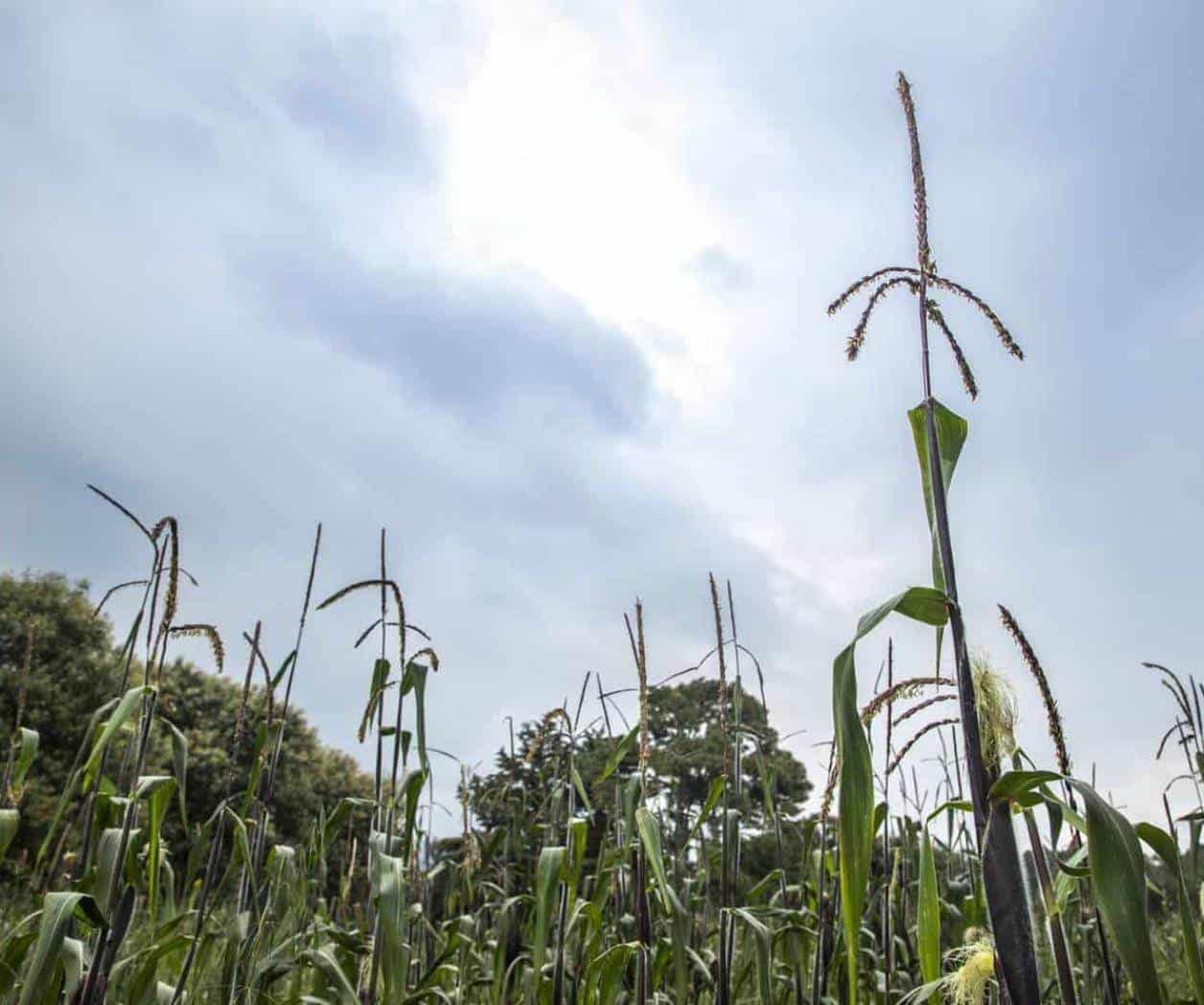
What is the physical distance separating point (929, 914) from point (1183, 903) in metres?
0.34

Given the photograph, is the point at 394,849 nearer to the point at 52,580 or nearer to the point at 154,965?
the point at 154,965

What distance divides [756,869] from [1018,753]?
16.4 meters

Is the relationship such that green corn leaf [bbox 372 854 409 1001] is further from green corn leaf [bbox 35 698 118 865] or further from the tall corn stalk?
the tall corn stalk

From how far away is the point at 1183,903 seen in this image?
3.20ft

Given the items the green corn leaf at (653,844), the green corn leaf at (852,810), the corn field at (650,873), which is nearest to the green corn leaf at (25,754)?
the corn field at (650,873)

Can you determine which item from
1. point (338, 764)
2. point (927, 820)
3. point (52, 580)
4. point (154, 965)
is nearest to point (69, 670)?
point (52, 580)

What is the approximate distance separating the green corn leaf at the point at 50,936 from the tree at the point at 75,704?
916 centimetres

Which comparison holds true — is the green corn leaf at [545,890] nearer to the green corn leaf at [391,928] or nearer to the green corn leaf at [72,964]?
the green corn leaf at [391,928]

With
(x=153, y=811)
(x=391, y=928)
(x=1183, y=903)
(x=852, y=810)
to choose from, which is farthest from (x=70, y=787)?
Result: (x=1183, y=903)

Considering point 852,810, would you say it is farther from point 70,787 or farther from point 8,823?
point 8,823

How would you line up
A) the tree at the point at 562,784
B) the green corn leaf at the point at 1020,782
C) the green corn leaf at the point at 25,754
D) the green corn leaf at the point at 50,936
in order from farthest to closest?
the tree at the point at 562,784, the green corn leaf at the point at 25,754, the green corn leaf at the point at 50,936, the green corn leaf at the point at 1020,782

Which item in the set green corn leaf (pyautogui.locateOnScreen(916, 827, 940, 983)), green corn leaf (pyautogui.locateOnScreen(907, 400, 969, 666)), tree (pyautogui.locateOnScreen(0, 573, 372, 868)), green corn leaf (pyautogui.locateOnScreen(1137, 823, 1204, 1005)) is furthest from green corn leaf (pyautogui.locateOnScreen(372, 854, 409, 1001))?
tree (pyautogui.locateOnScreen(0, 573, 372, 868))

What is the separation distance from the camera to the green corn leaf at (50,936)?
159 cm

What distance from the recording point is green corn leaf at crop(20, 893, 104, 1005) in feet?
5.23
